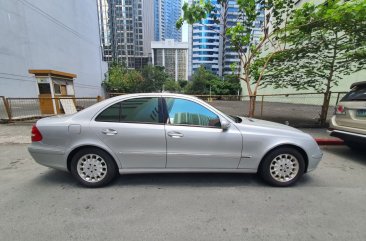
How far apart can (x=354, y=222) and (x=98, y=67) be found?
42363 millimetres

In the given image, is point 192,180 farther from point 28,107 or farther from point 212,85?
point 212,85

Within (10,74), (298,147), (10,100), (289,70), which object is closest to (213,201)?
(298,147)

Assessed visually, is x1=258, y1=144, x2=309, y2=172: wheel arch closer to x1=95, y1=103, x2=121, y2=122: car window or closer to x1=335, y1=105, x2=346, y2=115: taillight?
x1=335, y1=105, x2=346, y2=115: taillight

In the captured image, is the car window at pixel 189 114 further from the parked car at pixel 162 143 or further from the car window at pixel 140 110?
the car window at pixel 140 110

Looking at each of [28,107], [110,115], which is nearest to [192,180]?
[110,115]

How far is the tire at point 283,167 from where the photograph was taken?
10.4ft

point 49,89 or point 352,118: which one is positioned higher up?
point 49,89

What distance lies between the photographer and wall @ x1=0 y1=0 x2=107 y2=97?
16.2 m

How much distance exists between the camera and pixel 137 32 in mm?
94750

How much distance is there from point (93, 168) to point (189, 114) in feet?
5.80

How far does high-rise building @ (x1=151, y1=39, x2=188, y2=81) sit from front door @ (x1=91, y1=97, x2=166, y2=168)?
3899 inches

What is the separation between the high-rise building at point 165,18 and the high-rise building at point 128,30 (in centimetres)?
896

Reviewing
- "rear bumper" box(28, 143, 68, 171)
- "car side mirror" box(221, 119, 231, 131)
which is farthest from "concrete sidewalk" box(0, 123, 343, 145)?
"car side mirror" box(221, 119, 231, 131)

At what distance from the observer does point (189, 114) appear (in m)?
3.16
